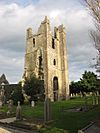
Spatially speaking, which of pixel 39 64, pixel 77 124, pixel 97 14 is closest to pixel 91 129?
pixel 77 124

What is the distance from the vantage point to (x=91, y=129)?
61.5 ft

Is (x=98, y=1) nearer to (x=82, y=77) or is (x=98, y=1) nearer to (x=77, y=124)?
(x=77, y=124)

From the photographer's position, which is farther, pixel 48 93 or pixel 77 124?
pixel 48 93

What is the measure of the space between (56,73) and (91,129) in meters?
46.2

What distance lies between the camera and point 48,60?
6175 centimetres

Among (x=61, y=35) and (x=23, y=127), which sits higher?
(x=61, y=35)

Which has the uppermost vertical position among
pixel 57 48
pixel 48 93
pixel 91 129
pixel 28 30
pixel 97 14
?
pixel 28 30

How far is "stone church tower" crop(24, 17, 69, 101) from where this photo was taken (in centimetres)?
6125

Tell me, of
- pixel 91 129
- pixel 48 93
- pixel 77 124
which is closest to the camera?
pixel 91 129

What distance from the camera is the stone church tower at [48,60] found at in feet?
201

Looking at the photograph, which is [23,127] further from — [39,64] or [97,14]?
[39,64]

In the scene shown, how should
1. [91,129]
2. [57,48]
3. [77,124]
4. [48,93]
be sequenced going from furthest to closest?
1. [57,48]
2. [48,93]
3. [77,124]
4. [91,129]

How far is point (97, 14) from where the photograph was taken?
19.4m

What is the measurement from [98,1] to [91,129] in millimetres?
9298
